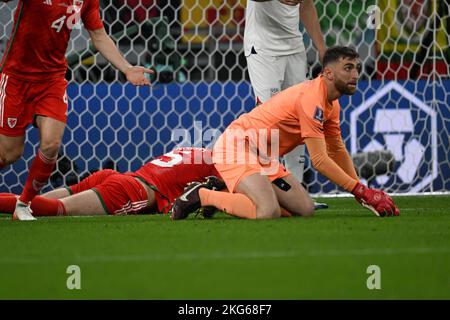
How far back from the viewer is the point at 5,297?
2904mm

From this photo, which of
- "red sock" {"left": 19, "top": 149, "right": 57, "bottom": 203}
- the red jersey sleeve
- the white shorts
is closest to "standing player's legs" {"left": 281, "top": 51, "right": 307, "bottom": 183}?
the white shorts

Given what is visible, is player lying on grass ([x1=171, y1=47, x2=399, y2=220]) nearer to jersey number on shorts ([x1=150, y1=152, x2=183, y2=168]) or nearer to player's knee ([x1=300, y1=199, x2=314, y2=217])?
player's knee ([x1=300, y1=199, x2=314, y2=217])

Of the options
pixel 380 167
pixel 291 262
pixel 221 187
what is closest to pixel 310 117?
pixel 221 187

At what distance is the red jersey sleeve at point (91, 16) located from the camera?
5625mm

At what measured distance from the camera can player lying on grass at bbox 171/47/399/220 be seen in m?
5.14

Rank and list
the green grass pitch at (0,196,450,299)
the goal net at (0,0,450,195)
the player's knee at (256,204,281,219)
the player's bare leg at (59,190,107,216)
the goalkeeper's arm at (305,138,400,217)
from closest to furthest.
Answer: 1. the green grass pitch at (0,196,450,299)
2. the goalkeeper's arm at (305,138,400,217)
3. the player's knee at (256,204,281,219)
4. the player's bare leg at (59,190,107,216)
5. the goal net at (0,0,450,195)

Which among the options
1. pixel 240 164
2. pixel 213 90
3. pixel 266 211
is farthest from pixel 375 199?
pixel 213 90

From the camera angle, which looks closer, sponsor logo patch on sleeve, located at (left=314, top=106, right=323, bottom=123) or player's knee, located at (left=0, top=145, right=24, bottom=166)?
sponsor logo patch on sleeve, located at (left=314, top=106, right=323, bottom=123)

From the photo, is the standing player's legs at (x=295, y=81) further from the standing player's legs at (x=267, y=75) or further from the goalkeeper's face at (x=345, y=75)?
the goalkeeper's face at (x=345, y=75)

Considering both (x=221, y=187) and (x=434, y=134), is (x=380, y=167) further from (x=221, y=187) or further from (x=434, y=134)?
(x=221, y=187)

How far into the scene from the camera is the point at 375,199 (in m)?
5.13

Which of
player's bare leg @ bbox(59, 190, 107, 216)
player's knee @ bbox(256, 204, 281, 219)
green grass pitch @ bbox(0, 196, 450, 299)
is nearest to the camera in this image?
green grass pitch @ bbox(0, 196, 450, 299)

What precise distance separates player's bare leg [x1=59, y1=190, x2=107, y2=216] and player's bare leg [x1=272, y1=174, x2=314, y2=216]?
101 centimetres

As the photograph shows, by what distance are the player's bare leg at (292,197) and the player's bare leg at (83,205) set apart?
101 cm
